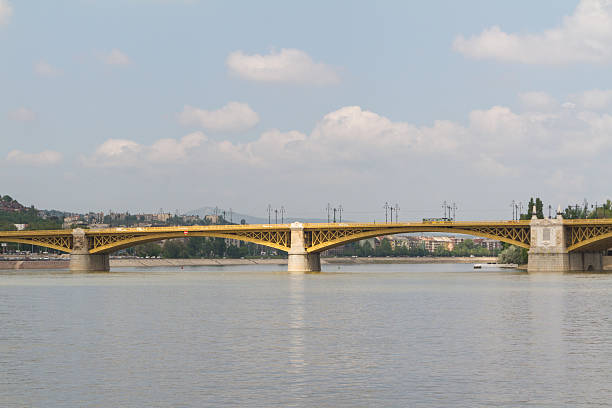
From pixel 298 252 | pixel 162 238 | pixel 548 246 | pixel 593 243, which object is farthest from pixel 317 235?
pixel 593 243

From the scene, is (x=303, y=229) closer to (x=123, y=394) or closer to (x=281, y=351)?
(x=281, y=351)

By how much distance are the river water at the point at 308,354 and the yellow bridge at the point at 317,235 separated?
202 feet

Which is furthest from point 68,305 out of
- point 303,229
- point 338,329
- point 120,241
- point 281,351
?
point 120,241

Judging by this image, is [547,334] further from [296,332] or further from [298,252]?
[298,252]

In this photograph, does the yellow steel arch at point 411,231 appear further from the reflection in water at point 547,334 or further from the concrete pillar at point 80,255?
the reflection in water at point 547,334

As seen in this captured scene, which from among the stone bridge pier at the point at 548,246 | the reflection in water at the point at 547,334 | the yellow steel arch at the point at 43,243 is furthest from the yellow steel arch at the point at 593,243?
the yellow steel arch at the point at 43,243

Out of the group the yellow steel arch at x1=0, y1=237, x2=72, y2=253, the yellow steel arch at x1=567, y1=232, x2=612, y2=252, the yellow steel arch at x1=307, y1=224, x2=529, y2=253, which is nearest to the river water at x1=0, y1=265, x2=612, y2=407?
the yellow steel arch at x1=567, y1=232, x2=612, y2=252

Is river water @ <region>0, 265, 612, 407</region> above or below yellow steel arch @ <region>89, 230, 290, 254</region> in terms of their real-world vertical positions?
below

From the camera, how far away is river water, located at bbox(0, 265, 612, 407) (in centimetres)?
3019

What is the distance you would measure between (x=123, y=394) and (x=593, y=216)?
157 m

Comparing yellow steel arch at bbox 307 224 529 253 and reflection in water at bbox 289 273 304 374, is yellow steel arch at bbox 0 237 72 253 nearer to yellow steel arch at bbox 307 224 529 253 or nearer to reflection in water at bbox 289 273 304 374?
yellow steel arch at bbox 307 224 529 253

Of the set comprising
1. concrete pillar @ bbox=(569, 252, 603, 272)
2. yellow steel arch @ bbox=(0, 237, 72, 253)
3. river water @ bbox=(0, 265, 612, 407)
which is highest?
yellow steel arch @ bbox=(0, 237, 72, 253)

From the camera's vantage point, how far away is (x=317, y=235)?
147 metres

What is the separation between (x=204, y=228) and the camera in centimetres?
14938
